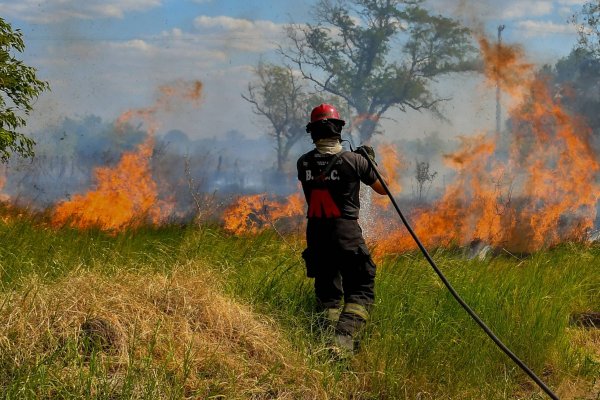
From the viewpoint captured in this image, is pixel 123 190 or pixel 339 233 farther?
pixel 123 190

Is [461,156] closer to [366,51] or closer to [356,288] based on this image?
[366,51]

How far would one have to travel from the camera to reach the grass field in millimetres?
4102

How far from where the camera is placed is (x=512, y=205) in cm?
1733

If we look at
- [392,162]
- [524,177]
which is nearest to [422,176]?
[392,162]

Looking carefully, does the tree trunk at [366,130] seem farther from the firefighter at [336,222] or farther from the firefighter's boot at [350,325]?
the firefighter's boot at [350,325]

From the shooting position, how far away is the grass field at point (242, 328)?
4102mm

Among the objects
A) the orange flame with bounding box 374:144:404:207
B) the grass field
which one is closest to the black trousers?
the grass field

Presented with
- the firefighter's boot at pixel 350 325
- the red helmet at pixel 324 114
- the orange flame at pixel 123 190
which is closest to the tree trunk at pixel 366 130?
the orange flame at pixel 123 190

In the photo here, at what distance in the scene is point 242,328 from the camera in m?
4.76

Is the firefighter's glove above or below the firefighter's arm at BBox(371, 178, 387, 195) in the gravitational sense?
above

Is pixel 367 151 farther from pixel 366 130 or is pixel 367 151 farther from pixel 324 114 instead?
pixel 366 130

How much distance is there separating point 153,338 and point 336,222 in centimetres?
172

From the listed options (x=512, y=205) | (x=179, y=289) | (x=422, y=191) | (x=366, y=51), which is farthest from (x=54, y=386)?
(x=366, y=51)

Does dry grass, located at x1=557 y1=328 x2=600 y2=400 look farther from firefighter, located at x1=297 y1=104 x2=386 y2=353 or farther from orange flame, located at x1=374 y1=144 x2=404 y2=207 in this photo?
orange flame, located at x1=374 y1=144 x2=404 y2=207
